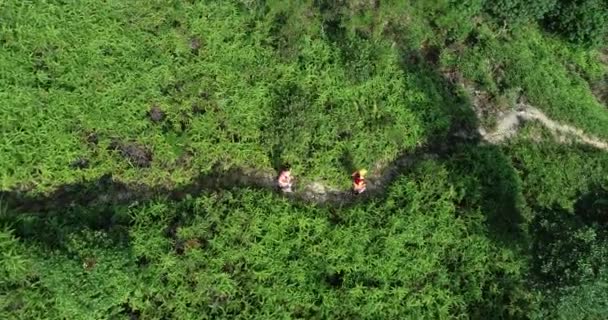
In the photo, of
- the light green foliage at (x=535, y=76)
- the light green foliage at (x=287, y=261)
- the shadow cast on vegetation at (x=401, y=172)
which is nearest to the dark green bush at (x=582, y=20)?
the light green foliage at (x=535, y=76)

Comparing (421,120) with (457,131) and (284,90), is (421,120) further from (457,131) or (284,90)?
(284,90)

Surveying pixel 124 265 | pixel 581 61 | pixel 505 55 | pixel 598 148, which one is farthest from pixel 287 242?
pixel 581 61

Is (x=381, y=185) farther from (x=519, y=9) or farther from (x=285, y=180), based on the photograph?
(x=519, y=9)

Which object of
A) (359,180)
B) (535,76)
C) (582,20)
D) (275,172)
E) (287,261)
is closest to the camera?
(287,261)

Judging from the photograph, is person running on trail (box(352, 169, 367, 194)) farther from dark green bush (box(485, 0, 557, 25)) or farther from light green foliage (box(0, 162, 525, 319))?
dark green bush (box(485, 0, 557, 25))

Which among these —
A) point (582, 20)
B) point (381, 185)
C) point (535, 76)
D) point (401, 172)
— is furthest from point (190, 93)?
point (582, 20)

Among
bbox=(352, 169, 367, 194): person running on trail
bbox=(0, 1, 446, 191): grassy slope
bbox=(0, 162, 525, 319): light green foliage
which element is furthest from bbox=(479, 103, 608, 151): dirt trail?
bbox=(352, 169, 367, 194): person running on trail

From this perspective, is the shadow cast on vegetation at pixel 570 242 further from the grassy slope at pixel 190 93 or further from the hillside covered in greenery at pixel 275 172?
the grassy slope at pixel 190 93
